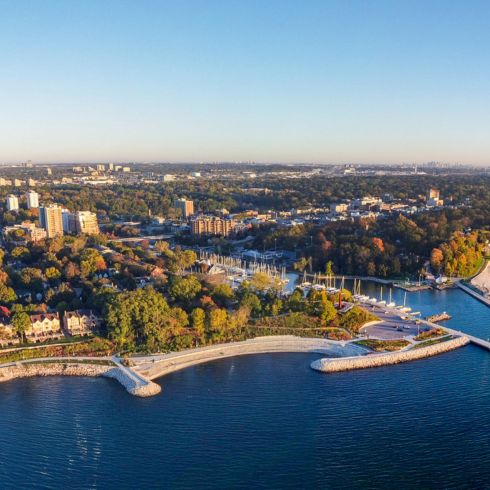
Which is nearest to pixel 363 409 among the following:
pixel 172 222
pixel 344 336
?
pixel 344 336

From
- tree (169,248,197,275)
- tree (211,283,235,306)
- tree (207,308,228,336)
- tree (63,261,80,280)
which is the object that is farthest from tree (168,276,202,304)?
tree (169,248,197,275)

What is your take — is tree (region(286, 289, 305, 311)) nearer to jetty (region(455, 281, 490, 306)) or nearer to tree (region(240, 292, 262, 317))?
tree (region(240, 292, 262, 317))

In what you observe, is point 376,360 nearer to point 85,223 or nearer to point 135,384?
point 135,384

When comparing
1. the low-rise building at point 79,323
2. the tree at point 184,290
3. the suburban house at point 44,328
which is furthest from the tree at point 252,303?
the suburban house at point 44,328

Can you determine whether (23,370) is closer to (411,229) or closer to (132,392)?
(132,392)

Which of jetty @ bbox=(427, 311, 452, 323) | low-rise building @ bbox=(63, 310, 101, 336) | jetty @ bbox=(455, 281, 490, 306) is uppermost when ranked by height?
low-rise building @ bbox=(63, 310, 101, 336)

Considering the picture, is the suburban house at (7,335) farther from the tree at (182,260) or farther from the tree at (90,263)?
the tree at (182,260)

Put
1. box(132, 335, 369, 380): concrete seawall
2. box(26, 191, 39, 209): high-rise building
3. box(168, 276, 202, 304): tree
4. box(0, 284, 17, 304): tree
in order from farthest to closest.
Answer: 1. box(26, 191, 39, 209): high-rise building
2. box(0, 284, 17, 304): tree
3. box(168, 276, 202, 304): tree
4. box(132, 335, 369, 380): concrete seawall
